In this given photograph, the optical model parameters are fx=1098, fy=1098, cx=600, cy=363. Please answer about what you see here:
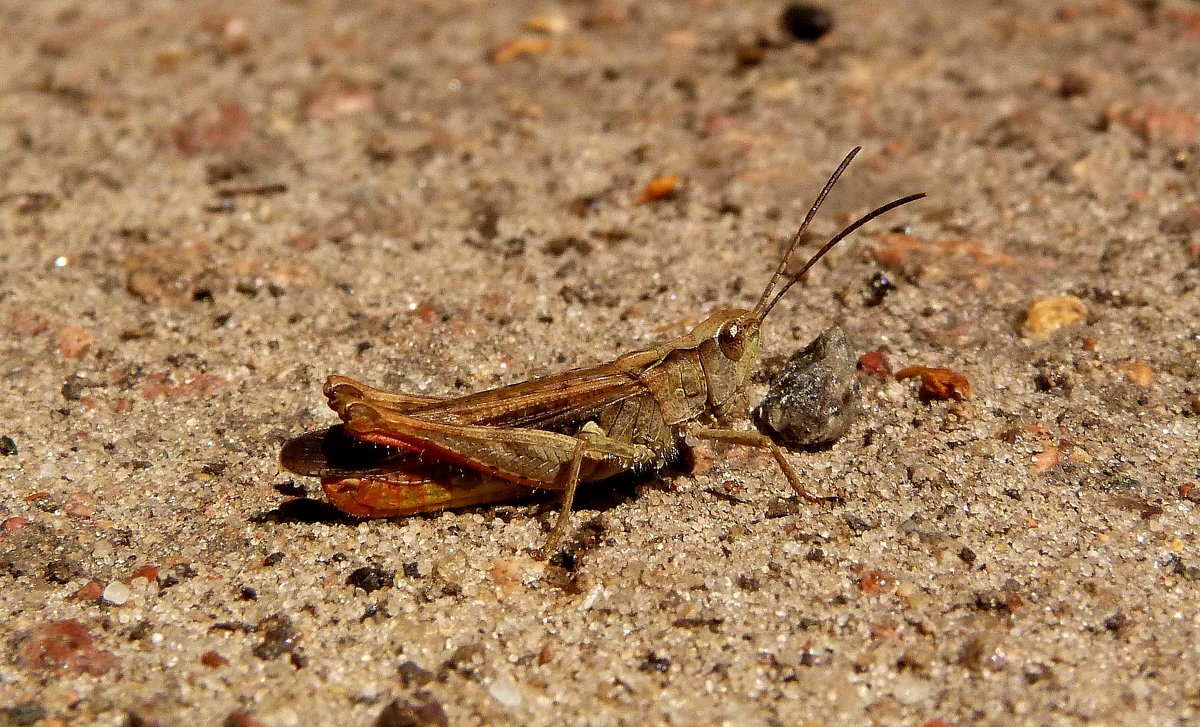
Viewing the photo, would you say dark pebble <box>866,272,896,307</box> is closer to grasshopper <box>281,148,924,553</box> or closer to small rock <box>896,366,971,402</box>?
small rock <box>896,366,971,402</box>

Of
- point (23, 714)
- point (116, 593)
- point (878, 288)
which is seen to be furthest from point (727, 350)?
point (23, 714)

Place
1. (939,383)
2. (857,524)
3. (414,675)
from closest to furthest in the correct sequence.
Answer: (414,675)
(857,524)
(939,383)

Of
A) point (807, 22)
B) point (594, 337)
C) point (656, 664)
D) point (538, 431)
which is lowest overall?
point (656, 664)

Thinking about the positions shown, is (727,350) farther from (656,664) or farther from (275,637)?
(275,637)

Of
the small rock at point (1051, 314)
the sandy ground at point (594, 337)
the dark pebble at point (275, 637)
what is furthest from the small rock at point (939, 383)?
the dark pebble at point (275, 637)

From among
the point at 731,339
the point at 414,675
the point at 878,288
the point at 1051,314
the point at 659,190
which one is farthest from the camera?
the point at 659,190

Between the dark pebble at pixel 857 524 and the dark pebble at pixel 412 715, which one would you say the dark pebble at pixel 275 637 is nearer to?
the dark pebble at pixel 412 715
